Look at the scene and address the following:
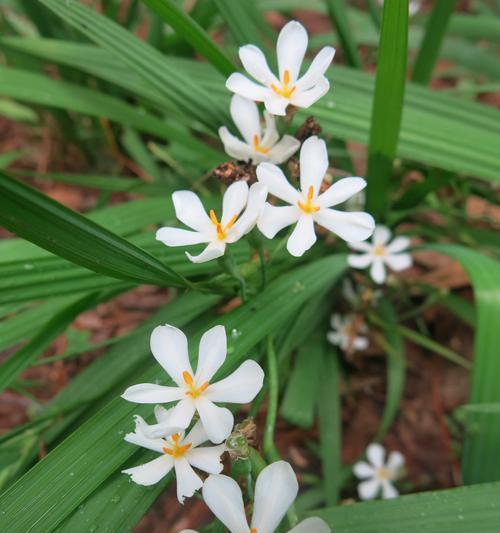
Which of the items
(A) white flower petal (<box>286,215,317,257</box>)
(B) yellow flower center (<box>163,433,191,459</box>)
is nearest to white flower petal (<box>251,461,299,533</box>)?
(B) yellow flower center (<box>163,433,191,459</box>)

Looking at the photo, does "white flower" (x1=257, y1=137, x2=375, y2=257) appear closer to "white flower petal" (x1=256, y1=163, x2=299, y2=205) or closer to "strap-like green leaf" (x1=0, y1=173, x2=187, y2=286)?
"white flower petal" (x1=256, y1=163, x2=299, y2=205)

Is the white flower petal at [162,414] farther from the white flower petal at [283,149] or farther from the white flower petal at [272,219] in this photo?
the white flower petal at [283,149]

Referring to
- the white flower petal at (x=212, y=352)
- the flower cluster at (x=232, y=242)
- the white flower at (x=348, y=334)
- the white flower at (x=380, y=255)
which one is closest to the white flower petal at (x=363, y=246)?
the white flower at (x=380, y=255)

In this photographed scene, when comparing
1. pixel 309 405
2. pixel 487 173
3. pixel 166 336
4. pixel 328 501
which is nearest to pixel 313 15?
pixel 487 173

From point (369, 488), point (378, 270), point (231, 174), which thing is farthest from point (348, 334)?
point (231, 174)

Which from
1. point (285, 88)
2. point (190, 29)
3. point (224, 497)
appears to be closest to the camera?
point (224, 497)

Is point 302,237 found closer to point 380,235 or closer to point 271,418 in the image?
point 271,418

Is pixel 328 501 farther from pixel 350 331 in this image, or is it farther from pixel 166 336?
pixel 166 336
